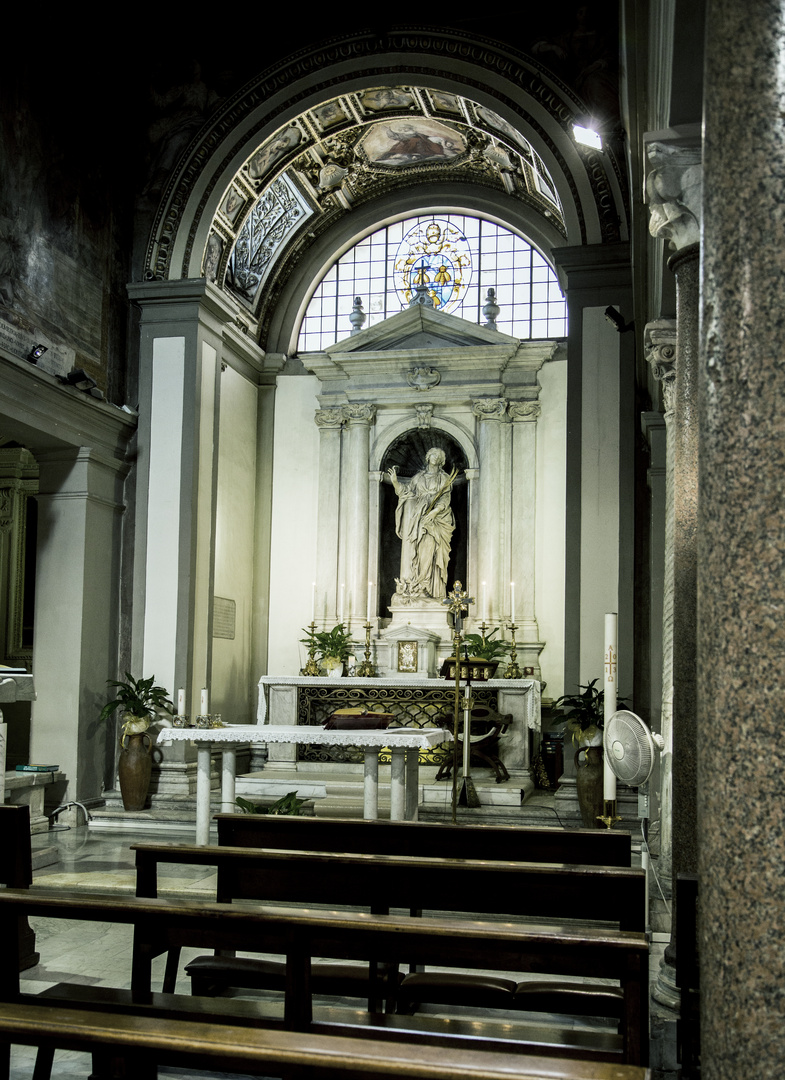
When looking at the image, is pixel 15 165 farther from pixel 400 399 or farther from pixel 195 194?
pixel 400 399

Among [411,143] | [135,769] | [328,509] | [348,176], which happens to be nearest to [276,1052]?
[135,769]

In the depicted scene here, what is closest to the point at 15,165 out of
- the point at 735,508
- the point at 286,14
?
the point at 286,14

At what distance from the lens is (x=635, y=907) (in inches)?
152

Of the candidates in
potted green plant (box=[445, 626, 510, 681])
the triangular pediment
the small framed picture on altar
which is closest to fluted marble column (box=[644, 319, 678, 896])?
potted green plant (box=[445, 626, 510, 681])

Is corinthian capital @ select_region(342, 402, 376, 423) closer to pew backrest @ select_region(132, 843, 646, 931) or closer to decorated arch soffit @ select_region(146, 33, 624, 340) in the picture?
decorated arch soffit @ select_region(146, 33, 624, 340)

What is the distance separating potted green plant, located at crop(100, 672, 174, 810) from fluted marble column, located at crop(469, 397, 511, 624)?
4.53m

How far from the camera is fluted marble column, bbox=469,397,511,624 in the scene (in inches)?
530

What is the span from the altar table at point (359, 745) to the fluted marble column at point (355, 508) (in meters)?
5.38

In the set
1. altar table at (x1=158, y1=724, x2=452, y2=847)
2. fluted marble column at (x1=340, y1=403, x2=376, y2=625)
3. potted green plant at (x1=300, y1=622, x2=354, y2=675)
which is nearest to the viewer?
altar table at (x1=158, y1=724, x2=452, y2=847)

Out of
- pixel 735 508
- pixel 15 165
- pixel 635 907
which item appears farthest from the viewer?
pixel 15 165

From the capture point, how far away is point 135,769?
1067 cm

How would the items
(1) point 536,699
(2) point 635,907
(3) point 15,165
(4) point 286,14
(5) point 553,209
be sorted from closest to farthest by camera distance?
(2) point 635,907
(3) point 15,165
(1) point 536,699
(4) point 286,14
(5) point 553,209

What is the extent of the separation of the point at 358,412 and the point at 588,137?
4843 mm

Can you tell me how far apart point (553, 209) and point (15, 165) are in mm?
6786
